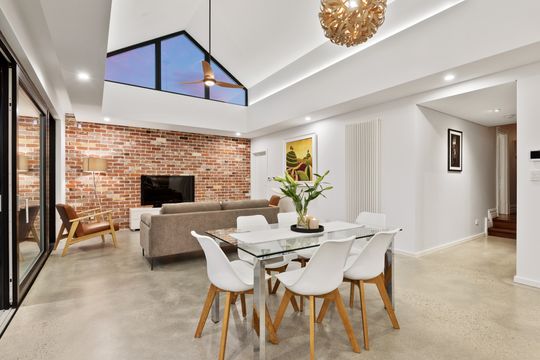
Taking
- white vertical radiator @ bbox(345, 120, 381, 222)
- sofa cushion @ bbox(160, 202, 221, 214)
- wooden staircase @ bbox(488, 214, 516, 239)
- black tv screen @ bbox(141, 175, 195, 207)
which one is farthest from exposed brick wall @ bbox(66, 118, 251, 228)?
wooden staircase @ bbox(488, 214, 516, 239)

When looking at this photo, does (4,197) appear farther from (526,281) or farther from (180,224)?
(526,281)

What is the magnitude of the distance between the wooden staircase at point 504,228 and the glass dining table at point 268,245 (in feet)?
14.6

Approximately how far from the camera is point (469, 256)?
4145 millimetres

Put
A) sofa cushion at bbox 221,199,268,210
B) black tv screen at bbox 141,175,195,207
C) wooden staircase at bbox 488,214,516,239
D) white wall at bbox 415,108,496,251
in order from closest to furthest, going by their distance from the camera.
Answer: sofa cushion at bbox 221,199,268,210 → white wall at bbox 415,108,496,251 → wooden staircase at bbox 488,214,516,239 → black tv screen at bbox 141,175,195,207

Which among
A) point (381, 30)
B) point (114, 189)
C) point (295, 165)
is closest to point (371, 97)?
point (381, 30)

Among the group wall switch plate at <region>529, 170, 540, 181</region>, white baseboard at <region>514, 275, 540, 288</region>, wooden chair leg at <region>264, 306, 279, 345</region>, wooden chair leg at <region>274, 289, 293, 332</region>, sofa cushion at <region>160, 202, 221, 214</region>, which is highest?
wall switch plate at <region>529, 170, 540, 181</region>

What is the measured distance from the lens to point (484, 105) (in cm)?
413

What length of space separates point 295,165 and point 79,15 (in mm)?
4747

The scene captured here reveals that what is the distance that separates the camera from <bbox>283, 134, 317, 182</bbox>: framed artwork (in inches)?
228

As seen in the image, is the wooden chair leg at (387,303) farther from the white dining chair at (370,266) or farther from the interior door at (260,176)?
the interior door at (260,176)

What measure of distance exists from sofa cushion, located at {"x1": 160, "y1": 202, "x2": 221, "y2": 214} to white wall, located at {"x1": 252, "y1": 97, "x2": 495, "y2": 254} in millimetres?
2496

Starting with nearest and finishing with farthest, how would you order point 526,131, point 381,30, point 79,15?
point 79,15 → point 526,131 → point 381,30

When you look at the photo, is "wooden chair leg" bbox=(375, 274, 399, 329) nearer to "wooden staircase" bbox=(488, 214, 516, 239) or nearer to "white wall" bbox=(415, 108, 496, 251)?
"white wall" bbox=(415, 108, 496, 251)

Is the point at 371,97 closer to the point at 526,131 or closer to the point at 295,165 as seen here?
the point at 526,131
